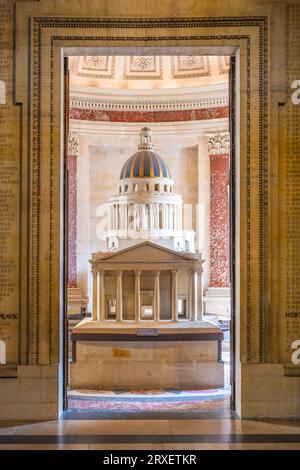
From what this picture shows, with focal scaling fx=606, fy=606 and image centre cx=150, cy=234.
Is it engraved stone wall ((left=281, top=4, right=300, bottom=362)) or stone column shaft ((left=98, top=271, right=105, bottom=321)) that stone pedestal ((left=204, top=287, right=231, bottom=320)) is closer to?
stone column shaft ((left=98, top=271, right=105, bottom=321))

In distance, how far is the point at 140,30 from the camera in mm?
9906

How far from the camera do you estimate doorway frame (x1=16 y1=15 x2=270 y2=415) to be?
9805 mm

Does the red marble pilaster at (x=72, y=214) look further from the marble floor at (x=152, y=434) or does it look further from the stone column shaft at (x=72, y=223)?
the marble floor at (x=152, y=434)

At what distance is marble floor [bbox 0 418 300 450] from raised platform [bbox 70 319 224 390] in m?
5.68

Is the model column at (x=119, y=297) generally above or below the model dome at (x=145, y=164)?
below

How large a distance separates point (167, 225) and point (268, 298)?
46.4 ft

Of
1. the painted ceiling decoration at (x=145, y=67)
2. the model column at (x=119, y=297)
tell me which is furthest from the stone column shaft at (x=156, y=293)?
the painted ceiling decoration at (x=145, y=67)

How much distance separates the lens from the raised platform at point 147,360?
50.4ft

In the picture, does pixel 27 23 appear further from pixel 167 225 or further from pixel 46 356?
pixel 167 225

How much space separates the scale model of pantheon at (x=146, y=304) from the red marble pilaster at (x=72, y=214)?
5.89 feet

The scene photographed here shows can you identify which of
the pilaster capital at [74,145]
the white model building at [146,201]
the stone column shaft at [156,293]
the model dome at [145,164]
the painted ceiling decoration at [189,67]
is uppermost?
the painted ceiling decoration at [189,67]

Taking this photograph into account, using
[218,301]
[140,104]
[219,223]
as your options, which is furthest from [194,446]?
[140,104]

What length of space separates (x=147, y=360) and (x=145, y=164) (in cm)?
998
